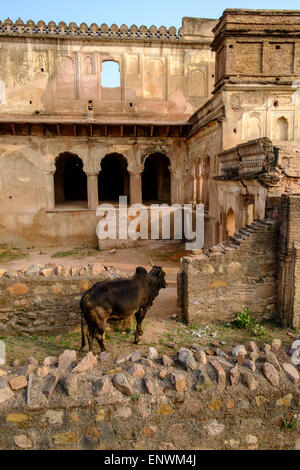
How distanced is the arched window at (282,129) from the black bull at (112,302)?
901cm

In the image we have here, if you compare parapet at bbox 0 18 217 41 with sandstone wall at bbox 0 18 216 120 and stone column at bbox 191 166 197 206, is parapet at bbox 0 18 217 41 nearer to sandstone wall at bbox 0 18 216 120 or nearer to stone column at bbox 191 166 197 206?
sandstone wall at bbox 0 18 216 120

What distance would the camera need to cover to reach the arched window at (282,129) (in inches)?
512

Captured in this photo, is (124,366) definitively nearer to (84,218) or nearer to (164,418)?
(164,418)

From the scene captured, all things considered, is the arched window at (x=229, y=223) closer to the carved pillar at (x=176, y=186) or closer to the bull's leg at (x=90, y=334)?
the carved pillar at (x=176, y=186)

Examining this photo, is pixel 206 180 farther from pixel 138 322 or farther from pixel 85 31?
pixel 138 322

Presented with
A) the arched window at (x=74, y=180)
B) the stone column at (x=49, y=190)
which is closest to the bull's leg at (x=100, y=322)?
the stone column at (x=49, y=190)

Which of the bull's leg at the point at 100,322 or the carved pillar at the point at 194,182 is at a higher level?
the carved pillar at the point at 194,182

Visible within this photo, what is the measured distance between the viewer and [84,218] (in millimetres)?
17797

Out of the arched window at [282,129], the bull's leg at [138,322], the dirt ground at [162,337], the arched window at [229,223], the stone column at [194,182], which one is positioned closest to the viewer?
the dirt ground at [162,337]

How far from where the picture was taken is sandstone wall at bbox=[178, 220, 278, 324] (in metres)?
7.37

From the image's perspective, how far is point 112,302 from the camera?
576 centimetres

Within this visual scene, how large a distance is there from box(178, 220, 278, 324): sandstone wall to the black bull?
1225 millimetres
